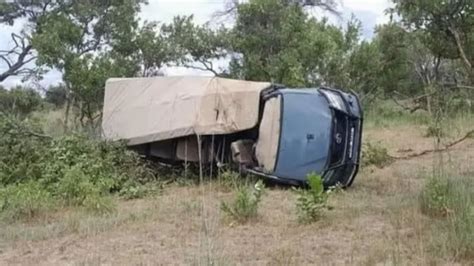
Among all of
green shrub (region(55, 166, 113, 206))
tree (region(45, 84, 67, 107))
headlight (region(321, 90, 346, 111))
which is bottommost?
green shrub (region(55, 166, 113, 206))

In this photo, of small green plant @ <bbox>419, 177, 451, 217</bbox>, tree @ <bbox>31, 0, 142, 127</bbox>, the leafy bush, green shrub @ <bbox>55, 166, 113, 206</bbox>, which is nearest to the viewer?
small green plant @ <bbox>419, 177, 451, 217</bbox>

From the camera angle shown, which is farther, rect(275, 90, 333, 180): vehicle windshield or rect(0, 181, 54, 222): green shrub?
rect(275, 90, 333, 180): vehicle windshield

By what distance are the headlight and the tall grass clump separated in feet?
7.10

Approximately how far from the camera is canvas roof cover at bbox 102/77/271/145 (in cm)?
862

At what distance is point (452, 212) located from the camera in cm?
521

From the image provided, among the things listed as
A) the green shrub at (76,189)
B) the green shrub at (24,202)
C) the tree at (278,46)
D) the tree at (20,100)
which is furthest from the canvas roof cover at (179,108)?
the tree at (278,46)

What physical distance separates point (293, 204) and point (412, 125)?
10.7 meters

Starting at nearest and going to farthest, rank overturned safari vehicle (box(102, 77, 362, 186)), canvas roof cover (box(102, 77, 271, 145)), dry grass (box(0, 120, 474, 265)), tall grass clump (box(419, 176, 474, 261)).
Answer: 1. tall grass clump (box(419, 176, 474, 261))
2. dry grass (box(0, 120, 474, 265))
3. overturned safari vehicle (box(102, 77, 362, 186))
4. canvas roof cover (box(102, 77, 271, 145))

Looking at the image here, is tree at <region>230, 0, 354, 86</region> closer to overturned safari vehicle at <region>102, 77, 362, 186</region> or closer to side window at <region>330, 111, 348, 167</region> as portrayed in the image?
overturned safari vehicle at <region>102, 77, 362, 186</region>

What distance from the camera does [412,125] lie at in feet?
55.6

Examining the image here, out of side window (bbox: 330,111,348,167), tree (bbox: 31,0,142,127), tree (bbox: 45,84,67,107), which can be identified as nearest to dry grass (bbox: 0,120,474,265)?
side window (bbox: 330,111,348,167)

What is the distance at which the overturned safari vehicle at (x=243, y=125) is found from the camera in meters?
8.12

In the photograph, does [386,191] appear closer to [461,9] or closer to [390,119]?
[461,9]

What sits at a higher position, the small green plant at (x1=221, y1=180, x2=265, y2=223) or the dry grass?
the small green plant at (x1=221, y1=180, x2=265, y2=223)
